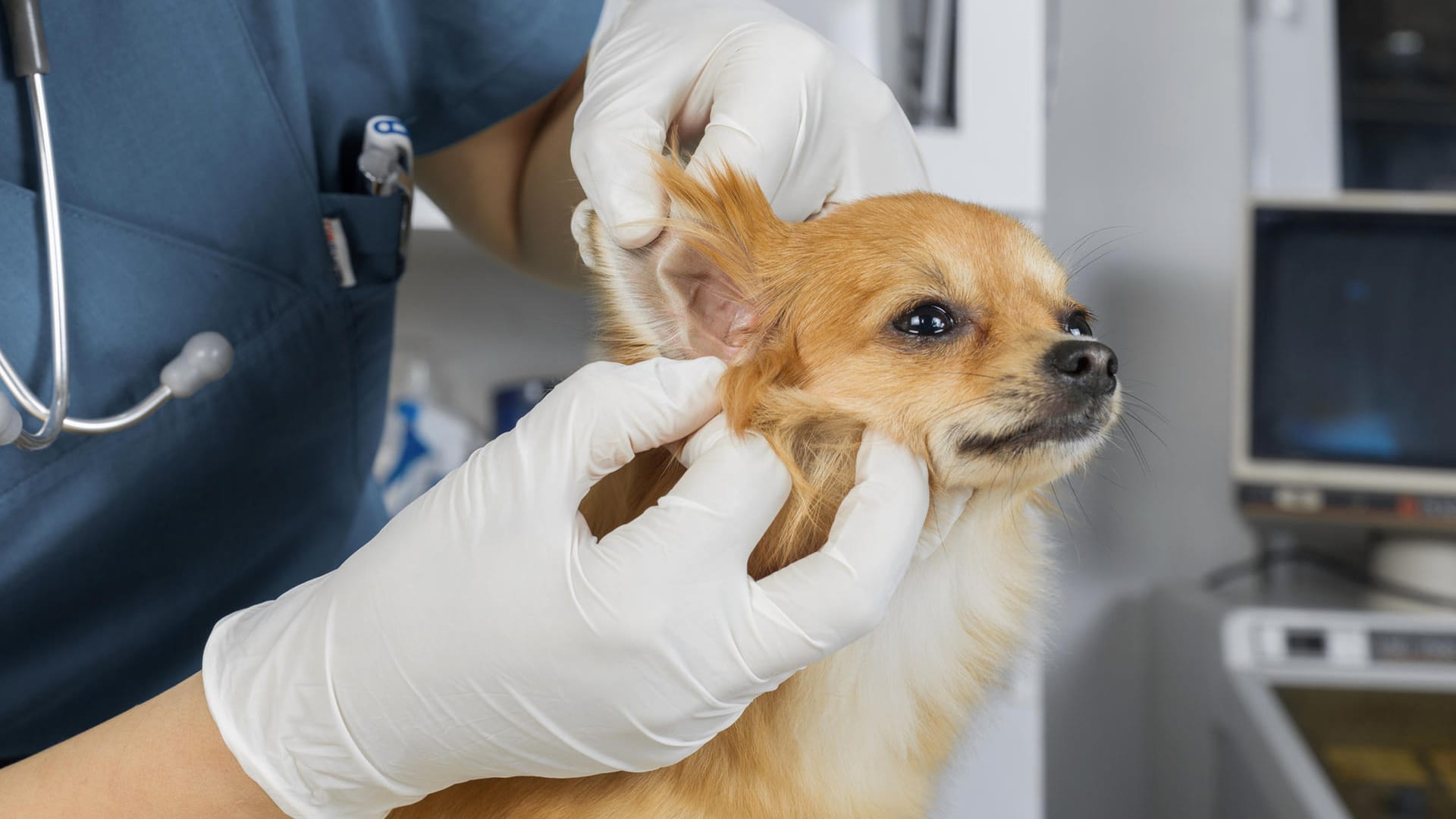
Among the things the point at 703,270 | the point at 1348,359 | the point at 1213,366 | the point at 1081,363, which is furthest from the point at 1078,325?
the point at 1213,366

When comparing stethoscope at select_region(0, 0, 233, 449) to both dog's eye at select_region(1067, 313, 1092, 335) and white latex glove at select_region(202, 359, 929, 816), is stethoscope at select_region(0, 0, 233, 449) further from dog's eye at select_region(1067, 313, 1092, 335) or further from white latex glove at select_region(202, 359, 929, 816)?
dog's eye at select_region(1067, 313, 1092, 335)

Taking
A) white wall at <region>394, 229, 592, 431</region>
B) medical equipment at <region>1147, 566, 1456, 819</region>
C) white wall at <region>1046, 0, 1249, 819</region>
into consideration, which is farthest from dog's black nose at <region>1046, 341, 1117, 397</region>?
white wall at <region>1046, 0, 1249, 819</region>

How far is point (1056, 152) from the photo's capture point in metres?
1.87

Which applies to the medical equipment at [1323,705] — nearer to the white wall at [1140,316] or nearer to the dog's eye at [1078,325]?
the white wall at [1140,316]

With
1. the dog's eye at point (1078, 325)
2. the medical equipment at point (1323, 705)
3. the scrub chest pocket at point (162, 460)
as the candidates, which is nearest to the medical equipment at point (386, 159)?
the scrub chest pocket at point (162, 460)

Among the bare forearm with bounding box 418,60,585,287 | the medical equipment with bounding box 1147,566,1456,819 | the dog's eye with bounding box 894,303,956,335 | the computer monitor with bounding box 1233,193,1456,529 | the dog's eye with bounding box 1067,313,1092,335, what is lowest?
the medical equipment with bounding box 1147,566,1456,819

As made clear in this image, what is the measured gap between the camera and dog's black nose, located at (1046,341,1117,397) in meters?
0.48

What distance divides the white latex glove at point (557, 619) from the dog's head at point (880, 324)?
0.04 meters

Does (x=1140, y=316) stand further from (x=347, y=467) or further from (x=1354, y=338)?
(x=347, y=467)

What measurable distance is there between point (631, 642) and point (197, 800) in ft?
0.77

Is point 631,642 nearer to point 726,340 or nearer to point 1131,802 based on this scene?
point 726,340

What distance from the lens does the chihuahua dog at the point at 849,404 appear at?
494 millimetres

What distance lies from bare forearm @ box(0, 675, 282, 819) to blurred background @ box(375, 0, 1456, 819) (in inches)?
12.6

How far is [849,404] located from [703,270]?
114mm
